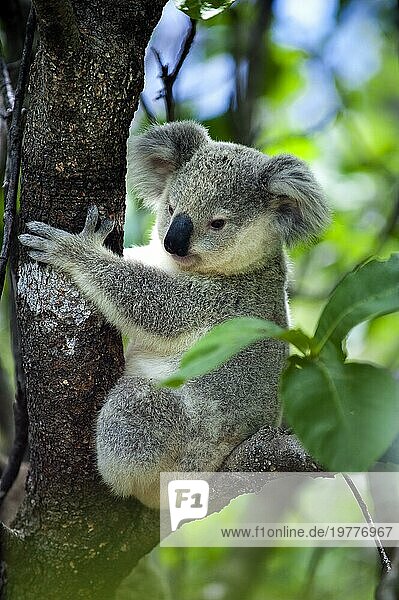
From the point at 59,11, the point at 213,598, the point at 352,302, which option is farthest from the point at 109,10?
the point at 213,598

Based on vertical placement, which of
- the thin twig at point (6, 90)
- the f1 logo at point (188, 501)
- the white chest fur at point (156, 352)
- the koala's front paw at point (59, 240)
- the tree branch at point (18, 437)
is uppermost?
the thin twig at point (6, 90)

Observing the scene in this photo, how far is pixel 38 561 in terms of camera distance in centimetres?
260

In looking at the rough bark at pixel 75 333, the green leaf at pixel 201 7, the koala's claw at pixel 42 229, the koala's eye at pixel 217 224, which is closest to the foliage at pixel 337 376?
the rough bark at pixel 75 333

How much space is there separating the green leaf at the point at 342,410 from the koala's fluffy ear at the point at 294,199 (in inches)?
57.6

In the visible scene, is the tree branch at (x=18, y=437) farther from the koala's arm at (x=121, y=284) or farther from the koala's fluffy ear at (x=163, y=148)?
the koala's fluffy ear at (x=163, y=148)

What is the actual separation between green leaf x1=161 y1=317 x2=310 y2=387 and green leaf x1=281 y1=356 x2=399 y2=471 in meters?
0.11

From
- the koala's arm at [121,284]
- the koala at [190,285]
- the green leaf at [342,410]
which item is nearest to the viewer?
the green leaf at [342,410]

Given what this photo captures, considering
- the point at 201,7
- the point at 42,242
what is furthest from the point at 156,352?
the point at 201,7

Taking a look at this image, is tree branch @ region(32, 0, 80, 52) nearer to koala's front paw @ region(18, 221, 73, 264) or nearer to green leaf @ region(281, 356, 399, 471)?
koala's front paw @ region(18, 221, 73, 264)

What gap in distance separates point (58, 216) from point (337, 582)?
2.00m

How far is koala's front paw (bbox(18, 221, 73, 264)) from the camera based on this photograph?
2.44m

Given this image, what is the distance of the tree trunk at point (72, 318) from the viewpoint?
88.3 inches

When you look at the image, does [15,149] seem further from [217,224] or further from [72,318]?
[217,224]

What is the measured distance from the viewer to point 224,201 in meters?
3.00
